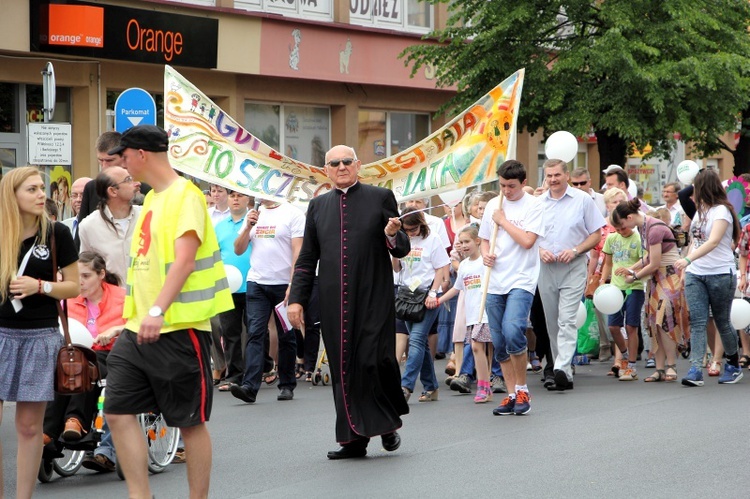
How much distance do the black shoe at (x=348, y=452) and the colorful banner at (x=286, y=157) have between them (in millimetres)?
3468

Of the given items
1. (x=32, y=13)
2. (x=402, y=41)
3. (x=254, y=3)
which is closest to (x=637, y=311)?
(x=32, y=13)

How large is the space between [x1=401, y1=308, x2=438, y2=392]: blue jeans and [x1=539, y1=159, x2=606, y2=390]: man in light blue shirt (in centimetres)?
128

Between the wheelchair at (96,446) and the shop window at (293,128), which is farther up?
the shop window at (293,128)

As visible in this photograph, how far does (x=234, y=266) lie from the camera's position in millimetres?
13852

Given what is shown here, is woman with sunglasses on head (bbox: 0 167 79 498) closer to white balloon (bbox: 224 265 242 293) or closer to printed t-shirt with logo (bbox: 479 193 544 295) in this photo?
printed t-shirt with logo (bbox: 479 193 544 295)

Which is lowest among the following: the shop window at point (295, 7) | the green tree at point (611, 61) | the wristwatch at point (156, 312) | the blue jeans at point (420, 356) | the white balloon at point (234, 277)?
the blue jeans at point (420, 356)

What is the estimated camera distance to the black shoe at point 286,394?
1257cm

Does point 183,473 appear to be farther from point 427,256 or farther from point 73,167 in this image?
point 73,167

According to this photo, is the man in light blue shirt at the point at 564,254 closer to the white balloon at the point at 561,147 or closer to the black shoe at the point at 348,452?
the white balloon at the point at 561,147

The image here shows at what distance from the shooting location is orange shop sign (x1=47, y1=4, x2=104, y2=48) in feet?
70.4

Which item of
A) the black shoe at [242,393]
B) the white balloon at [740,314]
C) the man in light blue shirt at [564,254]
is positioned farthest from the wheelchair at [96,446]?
the white balloon at [740,314]

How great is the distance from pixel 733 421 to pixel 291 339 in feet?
13.3

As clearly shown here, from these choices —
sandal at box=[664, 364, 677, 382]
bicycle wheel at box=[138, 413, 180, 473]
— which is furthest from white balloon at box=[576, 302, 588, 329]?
bicycle wheel at box=[138, 413, 180, 473]

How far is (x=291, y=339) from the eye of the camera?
41.0 feet
